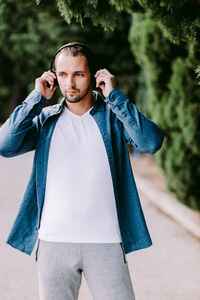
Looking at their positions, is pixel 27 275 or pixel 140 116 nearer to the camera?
pixel 140 116

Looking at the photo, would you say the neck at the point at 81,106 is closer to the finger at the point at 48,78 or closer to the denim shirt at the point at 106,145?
the denim shirt at the point at 106,145

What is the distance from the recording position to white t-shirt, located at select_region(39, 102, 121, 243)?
90.1 inches

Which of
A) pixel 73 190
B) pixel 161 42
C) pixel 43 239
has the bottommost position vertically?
pixel 43 239

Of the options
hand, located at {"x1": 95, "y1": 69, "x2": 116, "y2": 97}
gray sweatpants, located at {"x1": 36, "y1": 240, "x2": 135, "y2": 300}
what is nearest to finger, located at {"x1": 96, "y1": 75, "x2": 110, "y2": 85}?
hand, located at {"x1": 95, "y1": 69, "x2": 116, "y2": 97}

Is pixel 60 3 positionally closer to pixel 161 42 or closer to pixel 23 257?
pixel 23 257

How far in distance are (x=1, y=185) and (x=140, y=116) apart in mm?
7651

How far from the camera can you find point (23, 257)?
5.12 m

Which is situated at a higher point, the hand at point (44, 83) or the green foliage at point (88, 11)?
the green foliage at point (88, 11)

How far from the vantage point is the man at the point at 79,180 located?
2275 millimetres

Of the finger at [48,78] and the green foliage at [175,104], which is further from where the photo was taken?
the green foliage at [175,104]

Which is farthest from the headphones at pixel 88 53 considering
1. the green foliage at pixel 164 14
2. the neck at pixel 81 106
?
the green foliage at pixel 164 14

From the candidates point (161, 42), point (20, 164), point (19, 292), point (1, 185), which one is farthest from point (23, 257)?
point (20, 164)

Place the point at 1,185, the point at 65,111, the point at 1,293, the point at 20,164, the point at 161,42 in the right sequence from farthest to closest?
the point at 20,164
the point at 1,185
the point at 161,42
the point at 1,293
the point at 65,111

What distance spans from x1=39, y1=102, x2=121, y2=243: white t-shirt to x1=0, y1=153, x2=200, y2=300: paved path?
1.95 m
